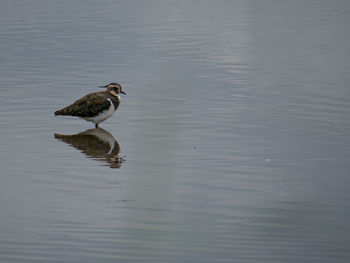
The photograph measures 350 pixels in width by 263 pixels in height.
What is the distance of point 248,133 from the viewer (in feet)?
37.8

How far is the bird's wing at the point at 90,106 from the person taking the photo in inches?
486

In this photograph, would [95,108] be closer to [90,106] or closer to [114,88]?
[90,106]

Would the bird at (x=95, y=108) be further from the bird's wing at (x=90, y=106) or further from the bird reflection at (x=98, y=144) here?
the bird reflection at (x=98, y=144)

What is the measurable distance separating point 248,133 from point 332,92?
3605 mm

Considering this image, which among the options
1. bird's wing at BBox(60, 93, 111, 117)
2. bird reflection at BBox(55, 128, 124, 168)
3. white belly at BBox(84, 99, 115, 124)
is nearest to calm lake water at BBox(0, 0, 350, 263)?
bird reflection at BBox(55, 128, 124, 168)

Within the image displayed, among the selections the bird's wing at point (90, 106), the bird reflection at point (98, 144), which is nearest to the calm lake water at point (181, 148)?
the bird reflection at point (98, 144)

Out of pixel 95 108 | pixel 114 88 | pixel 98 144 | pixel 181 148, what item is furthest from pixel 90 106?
pixel 181 148

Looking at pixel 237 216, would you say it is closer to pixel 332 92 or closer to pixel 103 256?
pixel 103 256

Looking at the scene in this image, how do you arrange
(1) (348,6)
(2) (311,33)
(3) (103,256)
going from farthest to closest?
(1) (348,6) → (2) (311,33) → (3) (103,256)

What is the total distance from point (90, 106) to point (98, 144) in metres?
1.33

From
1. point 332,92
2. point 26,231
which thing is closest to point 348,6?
point 332,92

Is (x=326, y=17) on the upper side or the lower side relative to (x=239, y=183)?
upper

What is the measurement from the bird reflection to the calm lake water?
0.11 ft

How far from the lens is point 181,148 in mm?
10336
